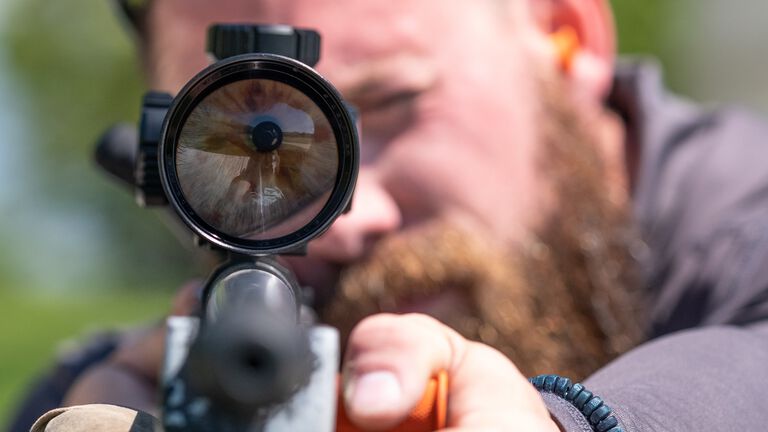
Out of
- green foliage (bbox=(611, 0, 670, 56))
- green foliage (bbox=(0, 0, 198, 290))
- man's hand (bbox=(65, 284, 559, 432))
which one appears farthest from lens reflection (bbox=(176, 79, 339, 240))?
green foliage (bbox=(0, 0, 198, 290))

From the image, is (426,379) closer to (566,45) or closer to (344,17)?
(344,17)

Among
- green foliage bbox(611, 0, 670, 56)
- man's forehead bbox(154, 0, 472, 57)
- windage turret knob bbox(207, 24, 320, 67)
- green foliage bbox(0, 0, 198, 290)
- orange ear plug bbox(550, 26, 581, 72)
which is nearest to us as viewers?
windage turret knob bbox(207, 24, 320, 67)

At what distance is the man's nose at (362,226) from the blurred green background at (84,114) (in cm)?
1272

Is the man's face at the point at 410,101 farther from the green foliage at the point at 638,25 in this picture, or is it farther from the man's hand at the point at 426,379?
the green foliage at the point at 638,25

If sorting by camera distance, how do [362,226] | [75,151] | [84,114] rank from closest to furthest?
[362,226] → [84,114] → [75,151]

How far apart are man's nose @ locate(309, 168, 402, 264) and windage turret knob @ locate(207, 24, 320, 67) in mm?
666

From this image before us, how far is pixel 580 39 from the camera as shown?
2.20 meters

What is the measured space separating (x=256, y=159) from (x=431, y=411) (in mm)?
253

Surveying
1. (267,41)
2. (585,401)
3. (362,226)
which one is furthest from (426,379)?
(362,226)

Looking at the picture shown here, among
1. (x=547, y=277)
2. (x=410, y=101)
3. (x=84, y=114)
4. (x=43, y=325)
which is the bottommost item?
(x=84, y=114)

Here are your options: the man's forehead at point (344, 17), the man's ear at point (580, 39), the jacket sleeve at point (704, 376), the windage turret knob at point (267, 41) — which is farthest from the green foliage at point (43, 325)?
the windage turret knob at point (267, 41)

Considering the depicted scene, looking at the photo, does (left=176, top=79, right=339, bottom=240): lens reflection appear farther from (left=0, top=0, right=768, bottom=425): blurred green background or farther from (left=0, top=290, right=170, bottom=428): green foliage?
(left=0, top=0, right=768, bottom=425): blurred green background

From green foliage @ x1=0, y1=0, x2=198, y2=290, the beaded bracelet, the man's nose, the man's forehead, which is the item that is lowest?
green foliage @ x1=0, y1=0, x2=198, y2=290

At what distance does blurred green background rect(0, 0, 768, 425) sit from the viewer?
14.9 metres
